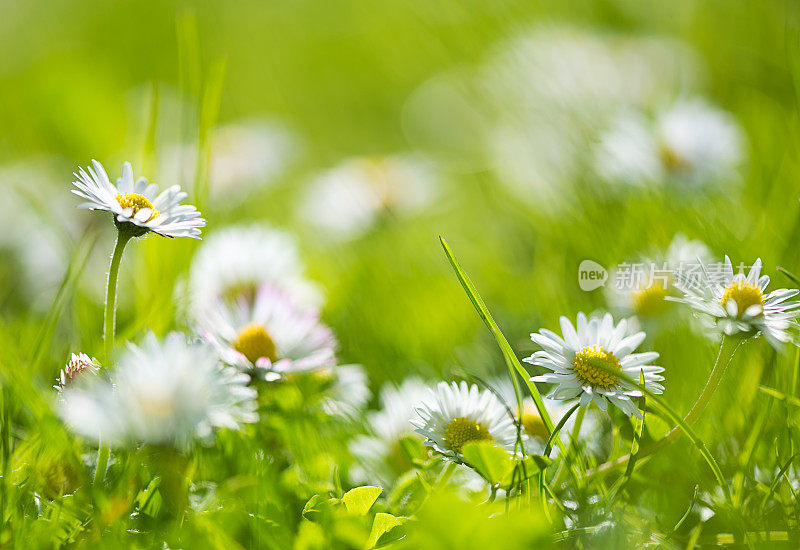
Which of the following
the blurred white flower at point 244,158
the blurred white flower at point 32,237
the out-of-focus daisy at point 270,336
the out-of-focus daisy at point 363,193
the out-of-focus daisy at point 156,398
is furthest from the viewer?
the blurred white flower at point 244,158

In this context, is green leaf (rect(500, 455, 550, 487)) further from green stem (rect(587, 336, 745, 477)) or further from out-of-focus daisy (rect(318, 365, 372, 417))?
out-of-focus daisy (rect(318, 365, 372, 417))

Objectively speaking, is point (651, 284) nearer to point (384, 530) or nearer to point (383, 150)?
point (384, 530)

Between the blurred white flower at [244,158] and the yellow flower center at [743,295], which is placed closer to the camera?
the yellow flower center at [743,295]

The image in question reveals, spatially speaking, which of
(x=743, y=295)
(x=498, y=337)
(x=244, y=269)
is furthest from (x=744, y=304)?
(x=244, y=269)

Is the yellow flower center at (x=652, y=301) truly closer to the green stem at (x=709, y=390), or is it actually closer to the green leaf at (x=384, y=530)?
the green stem at (x=709, y=390)

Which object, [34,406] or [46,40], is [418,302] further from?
[46,40]

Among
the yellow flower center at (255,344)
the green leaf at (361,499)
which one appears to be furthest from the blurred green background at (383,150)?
the green leaf at (361,499)

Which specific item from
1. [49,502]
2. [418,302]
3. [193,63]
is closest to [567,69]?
[418,302]
